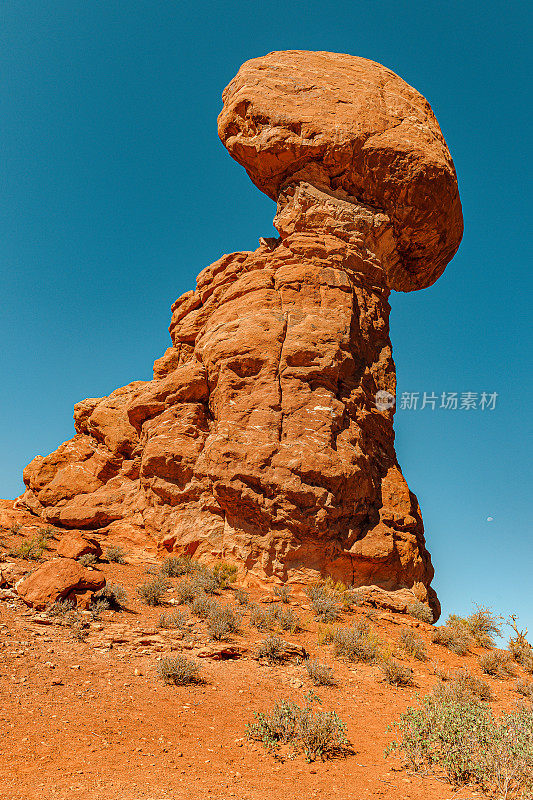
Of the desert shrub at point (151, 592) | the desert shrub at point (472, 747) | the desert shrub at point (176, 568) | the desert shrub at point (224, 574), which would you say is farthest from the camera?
the desert shrub at point (176, 568)

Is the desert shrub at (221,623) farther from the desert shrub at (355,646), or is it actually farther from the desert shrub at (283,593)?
the desert shrub at (283,593)

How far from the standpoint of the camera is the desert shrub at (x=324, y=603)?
998 centimetres

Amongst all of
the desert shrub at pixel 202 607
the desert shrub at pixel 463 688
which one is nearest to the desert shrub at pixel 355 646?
the desert shrub at pixel 463 688

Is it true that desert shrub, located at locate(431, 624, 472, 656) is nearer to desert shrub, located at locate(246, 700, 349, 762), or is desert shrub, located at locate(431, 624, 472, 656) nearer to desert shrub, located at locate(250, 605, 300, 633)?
desert shrub, located at locate(250, 605, 300, 633)

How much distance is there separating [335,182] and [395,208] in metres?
2.18

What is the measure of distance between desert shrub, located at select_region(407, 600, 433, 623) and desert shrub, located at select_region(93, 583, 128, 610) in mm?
6769

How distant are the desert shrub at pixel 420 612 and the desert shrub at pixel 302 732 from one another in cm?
708

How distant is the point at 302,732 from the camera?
5305 mm

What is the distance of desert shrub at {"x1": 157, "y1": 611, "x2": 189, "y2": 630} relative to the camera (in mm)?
8457

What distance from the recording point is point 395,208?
16.9 m

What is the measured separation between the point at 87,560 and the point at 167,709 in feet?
17.9

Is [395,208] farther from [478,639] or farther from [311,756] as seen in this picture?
[311,756]

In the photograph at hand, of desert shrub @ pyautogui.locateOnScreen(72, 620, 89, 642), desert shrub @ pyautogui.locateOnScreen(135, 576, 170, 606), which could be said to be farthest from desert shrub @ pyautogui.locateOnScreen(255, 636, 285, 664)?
desert shrub @ pyautogui.locateOnScreen(135, 576, 170, 606)

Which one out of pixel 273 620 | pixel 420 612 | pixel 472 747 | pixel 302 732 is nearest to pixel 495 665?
pixel 420 612
